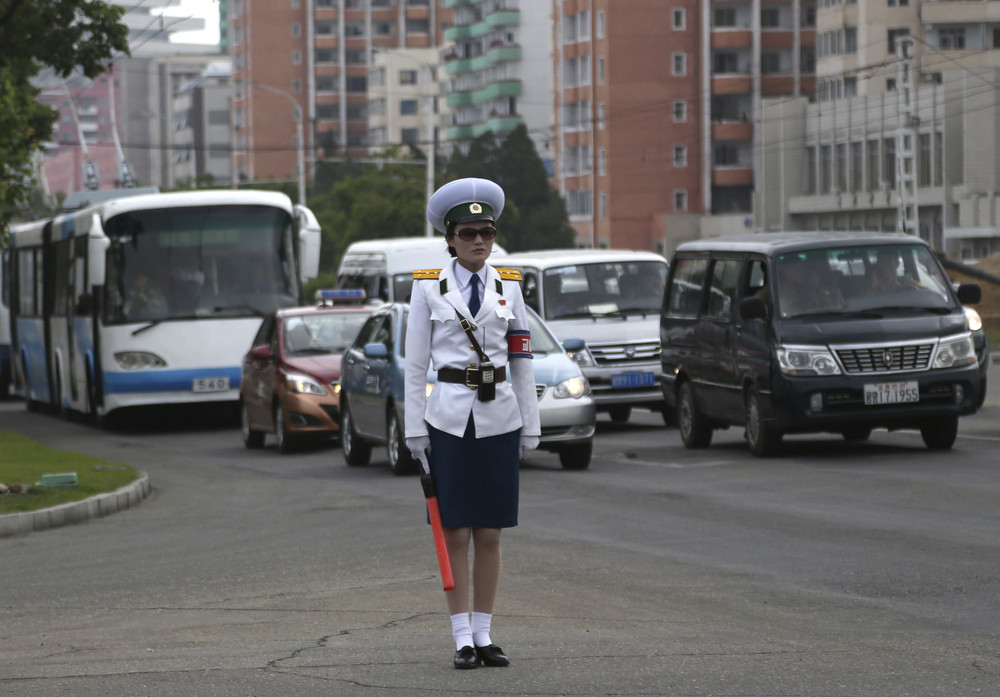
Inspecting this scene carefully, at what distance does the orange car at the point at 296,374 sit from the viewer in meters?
20.4

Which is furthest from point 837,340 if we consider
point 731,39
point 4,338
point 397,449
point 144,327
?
point 731,39

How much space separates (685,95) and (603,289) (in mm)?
88335

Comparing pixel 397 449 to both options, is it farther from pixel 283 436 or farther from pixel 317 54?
pixel 317 54

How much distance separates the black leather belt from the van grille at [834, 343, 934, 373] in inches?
372

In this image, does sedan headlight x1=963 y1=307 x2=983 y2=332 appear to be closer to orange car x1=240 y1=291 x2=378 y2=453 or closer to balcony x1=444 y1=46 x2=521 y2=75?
orange car x1=240 y1=291 x2=378 y2=453

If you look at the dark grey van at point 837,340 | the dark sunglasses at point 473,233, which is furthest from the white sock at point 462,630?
the dark grey van at point 837,340

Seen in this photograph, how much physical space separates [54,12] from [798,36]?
8724 centimetres

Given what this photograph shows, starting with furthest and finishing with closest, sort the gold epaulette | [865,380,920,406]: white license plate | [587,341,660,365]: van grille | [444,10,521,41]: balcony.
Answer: [444,10,521,41]: balcony < [587,341,660,365]: van grille < [865,380,920,406]: white license plate < the gold epaulette

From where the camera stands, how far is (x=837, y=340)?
1599 cm

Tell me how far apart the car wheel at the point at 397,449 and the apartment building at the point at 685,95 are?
9083 centimetres

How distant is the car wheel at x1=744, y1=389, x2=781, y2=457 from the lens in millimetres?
16361

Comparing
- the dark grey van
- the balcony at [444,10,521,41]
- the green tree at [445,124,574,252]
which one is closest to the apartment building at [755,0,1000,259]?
the green tree at [445,124,574,252]

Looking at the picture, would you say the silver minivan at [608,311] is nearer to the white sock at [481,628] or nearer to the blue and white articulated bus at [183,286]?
the blue and white articulated bus at [183,286]

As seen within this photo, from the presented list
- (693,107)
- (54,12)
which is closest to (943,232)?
(693,107)
